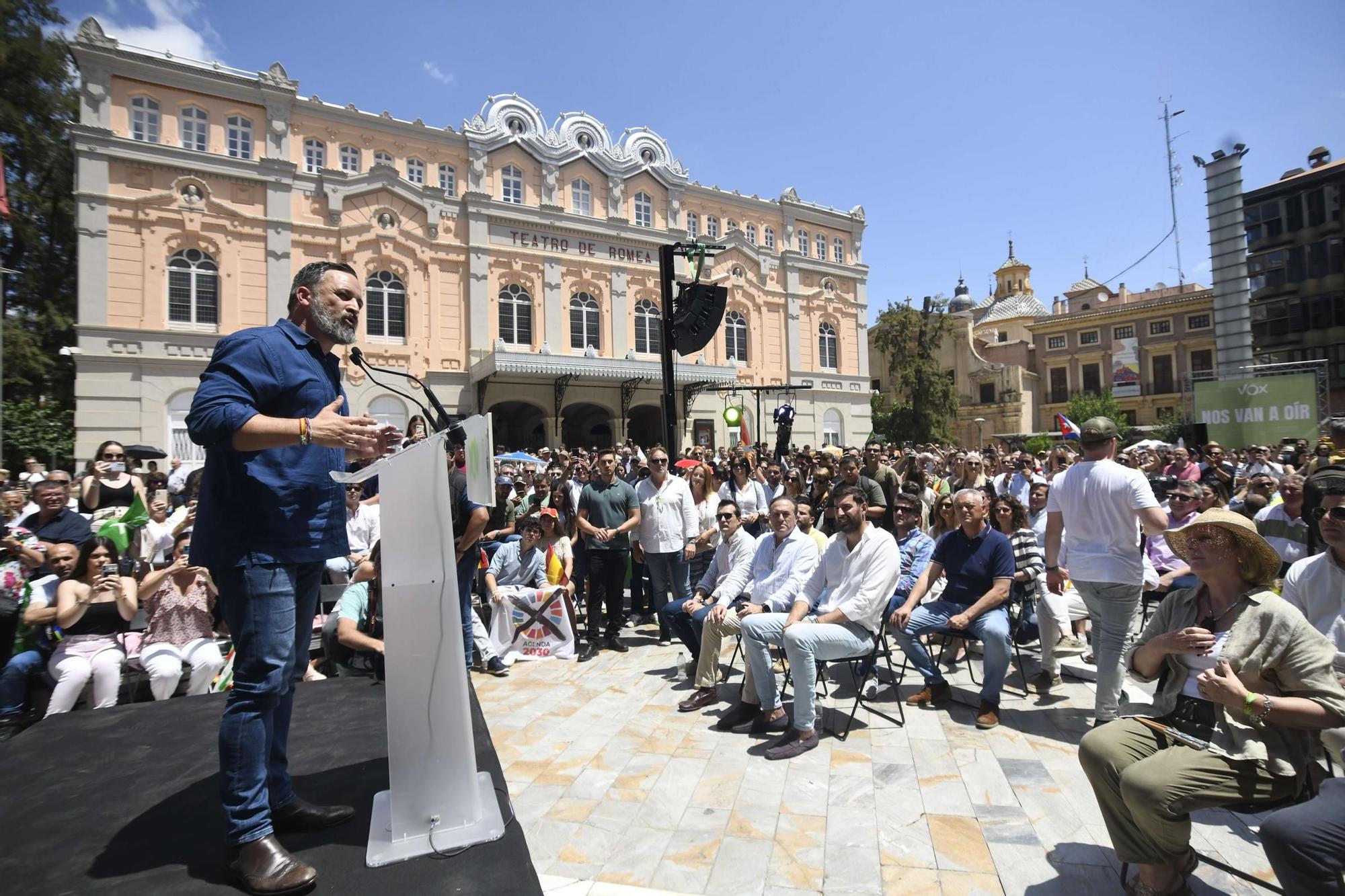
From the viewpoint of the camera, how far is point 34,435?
16016 mm

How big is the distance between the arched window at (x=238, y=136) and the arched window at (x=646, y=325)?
42.4 feet

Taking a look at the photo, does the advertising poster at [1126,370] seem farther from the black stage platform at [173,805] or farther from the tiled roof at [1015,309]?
the black stage platform at [173,805]

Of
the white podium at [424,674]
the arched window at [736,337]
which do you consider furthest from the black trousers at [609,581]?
the arched window at [736,337]

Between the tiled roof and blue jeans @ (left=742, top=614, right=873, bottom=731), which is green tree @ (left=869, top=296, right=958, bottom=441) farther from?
blue jeans @ (left=742, top=614, right=873, bottom=731)

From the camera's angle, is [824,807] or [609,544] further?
[609,544]

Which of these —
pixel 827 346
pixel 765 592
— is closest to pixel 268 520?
pixel 765 592

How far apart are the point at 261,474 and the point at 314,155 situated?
21.9 meters

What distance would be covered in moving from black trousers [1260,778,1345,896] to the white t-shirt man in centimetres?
205

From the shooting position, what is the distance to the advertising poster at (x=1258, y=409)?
17.0 m

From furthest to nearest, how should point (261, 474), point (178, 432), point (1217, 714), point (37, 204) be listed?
point (37, 204), point (178, 432), point (1217, 714), point (261, 474)

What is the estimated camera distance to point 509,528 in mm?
7758

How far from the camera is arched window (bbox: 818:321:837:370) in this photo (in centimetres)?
2914

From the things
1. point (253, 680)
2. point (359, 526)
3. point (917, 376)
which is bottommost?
point (253, 680)

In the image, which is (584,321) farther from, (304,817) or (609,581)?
(304,817)
